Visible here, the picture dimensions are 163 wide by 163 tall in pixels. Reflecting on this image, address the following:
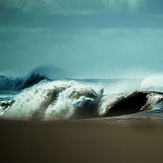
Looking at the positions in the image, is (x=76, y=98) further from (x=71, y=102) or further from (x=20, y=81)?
(x=20, y=81)

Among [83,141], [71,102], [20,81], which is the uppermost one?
[20,81]

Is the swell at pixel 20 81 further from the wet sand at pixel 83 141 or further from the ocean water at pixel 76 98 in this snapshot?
the wet sand at pixel 83 141

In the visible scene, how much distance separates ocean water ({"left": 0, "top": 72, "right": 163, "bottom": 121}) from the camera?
2.31 m

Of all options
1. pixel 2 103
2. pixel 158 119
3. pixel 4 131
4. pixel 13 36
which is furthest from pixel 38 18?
pixel 158 119

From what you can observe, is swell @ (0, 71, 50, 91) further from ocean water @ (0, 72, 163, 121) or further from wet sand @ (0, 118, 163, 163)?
wet sand @ (0, 118, 163, 163)

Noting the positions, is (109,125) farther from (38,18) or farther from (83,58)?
(38,18)

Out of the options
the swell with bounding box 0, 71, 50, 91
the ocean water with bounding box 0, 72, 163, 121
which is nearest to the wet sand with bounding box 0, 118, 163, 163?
the ocean water with bounding box 0, 72, 163, 121

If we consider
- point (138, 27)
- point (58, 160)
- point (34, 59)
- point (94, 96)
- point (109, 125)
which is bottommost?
point (58, 160)

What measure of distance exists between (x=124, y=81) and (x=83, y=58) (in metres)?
0.27

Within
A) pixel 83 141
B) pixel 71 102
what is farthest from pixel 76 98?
pixel 83 141

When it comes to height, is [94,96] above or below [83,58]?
below

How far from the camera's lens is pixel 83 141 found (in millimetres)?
2299

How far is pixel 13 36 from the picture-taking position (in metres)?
2.30

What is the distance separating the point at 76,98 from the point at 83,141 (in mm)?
252
